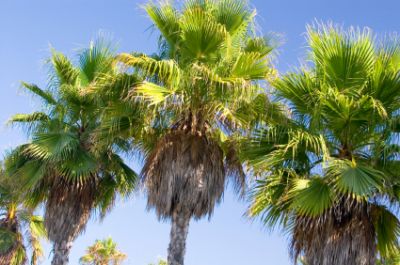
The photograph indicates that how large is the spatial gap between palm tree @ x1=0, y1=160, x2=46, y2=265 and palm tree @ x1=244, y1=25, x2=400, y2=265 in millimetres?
10871

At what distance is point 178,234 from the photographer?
12.0m

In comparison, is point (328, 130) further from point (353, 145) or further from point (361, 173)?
point (361, 173)

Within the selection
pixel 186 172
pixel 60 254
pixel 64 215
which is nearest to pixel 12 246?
pixel 60 254

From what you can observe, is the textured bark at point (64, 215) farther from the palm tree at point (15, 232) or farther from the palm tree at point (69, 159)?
the palm tree at point (15, 232)

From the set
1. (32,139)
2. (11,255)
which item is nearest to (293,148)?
(32,139)

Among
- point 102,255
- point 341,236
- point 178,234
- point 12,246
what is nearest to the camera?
point 341,236

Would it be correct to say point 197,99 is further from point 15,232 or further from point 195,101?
point 15,232

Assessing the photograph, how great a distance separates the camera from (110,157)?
15.4m

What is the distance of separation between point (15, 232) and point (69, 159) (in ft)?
22.9

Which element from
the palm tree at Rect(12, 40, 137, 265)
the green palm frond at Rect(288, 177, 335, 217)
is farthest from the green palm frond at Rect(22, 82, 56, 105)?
the green palm frond at Rect(288, 177, 335, 217)

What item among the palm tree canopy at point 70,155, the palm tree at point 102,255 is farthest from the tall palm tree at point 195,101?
the palm tree at point 102,255

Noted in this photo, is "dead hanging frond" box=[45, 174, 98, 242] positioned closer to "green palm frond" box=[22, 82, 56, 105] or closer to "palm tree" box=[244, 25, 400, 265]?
"green palm frond" box=[22, 82, 56, 105]

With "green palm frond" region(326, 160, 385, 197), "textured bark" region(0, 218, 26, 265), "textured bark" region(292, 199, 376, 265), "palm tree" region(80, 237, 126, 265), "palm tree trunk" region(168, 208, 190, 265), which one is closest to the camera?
"green palm frond" region(326, 160, 385, 197)

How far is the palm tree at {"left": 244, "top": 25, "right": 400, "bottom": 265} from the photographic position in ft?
33.5
